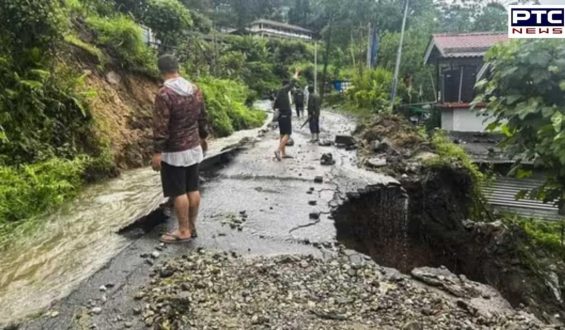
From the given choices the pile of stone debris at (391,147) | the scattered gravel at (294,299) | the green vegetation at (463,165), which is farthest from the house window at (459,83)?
the scattered gravel at (294,299)

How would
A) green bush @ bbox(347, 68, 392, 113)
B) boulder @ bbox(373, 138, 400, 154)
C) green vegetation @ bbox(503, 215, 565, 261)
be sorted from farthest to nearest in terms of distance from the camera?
green bush @ bbox(347, 68, 392, 113)
boulder @ bbox(373, 138, 400, 154)
green vegetation @ bbox(503, 215, 565, 261)

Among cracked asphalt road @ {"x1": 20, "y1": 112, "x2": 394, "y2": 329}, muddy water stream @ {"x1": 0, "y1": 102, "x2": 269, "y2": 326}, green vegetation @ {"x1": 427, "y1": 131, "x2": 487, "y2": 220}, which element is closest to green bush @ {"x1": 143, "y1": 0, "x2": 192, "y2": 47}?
cracked asphalt road @ {"x1": 20, "y1": 112, "x2": 394, "y2": 329}

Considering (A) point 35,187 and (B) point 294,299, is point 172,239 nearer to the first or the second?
(B) point 294,299

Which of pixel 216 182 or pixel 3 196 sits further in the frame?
pixel 216 182

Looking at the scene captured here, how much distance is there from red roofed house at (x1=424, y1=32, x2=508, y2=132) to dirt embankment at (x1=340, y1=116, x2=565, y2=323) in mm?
8761

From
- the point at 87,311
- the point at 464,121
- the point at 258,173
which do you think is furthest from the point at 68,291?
the point at 464,121

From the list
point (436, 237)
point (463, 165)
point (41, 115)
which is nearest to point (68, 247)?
point (41, 115)

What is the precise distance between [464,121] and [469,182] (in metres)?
9.29

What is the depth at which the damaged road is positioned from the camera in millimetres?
3609

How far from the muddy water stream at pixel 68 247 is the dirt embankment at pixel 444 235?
10.8 ft

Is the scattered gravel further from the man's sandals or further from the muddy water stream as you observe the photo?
the muddy water stream

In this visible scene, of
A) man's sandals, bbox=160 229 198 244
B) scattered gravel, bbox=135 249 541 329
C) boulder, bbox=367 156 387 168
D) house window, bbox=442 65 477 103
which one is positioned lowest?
scattered gravel, bbox=135 249 541 329

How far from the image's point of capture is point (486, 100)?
6023 mm

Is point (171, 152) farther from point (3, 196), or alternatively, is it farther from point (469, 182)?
point (469, 182)
